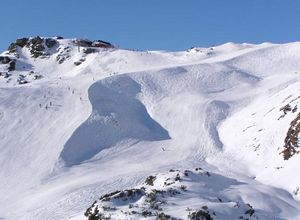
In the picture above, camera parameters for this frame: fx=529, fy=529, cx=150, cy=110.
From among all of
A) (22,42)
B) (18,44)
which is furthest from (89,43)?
(18,44)

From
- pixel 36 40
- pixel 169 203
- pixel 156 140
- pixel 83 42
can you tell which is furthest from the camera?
pixel 83 42

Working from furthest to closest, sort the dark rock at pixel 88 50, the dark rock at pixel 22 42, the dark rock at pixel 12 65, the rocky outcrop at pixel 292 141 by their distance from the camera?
the dark rock at pixel 22 42 → the dark rock at pixel 88 50 → the dark rock at pixel 12 65 → the rocky outcrop at pixel 292 141

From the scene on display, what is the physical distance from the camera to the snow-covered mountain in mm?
19891

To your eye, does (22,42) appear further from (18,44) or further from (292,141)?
(292,141)

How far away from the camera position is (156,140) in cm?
3170

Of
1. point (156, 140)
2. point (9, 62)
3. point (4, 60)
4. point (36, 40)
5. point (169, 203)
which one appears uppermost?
point (36, 40)

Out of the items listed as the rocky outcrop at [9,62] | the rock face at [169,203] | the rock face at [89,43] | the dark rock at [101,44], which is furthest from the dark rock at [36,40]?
the rock face at [169,203]

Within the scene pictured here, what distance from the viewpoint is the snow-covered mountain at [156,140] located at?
19.9m

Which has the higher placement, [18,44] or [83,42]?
[18,44]

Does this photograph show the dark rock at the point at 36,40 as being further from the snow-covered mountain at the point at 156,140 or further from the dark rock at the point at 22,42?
the snow-covered mountain at the point at 156,140

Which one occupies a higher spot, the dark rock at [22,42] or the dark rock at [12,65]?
the dark rock at [22,42]

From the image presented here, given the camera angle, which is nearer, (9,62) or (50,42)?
(9,62)

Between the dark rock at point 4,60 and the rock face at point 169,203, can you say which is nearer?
the rock face at point 169,203

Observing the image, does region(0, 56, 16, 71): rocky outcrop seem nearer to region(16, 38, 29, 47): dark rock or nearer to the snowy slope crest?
region(16, 38, 29, 47): dark rock
